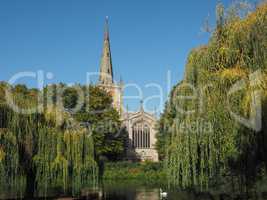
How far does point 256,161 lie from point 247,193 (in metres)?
1.40

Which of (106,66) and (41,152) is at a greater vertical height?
(106,66)

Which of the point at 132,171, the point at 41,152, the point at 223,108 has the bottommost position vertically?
the point at 132,171

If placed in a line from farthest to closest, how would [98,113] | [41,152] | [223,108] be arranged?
[98,113] < [41,152] < [223,108]

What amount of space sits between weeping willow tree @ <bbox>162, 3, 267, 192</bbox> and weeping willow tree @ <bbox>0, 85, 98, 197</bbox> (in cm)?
684

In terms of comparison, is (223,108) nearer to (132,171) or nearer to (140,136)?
(132,171)

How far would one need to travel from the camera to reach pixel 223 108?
11.8 metres

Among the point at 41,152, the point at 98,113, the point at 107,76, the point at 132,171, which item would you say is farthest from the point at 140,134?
the point at 41,152

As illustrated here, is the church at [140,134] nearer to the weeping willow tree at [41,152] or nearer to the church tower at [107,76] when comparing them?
the church tower at [107,76]

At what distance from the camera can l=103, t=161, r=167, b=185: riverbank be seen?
44.0m

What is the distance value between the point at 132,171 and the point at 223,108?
35.3 meters

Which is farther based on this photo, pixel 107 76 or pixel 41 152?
pixel 107 76

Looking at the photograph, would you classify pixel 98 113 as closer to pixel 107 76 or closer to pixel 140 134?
pixel 140 134

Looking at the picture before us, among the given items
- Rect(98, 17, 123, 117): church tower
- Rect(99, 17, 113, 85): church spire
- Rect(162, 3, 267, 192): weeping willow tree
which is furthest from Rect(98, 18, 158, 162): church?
Rect(162, 3, 267, 192): weeping willow tree

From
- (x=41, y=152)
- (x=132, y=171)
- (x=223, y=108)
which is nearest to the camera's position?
(x=223, y=108)
